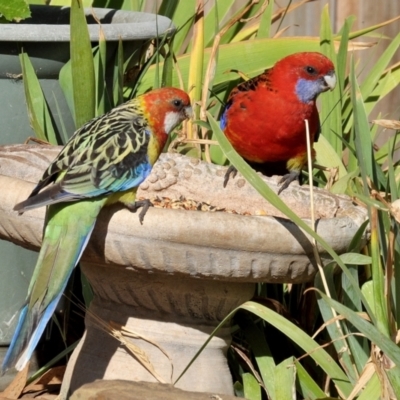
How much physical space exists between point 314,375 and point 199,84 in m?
1.12

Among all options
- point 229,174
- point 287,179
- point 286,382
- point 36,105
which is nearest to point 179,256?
point 286,382

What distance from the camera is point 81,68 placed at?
2.93m

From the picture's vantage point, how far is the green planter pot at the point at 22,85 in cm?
303

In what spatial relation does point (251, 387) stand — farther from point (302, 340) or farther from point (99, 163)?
point (99, 163)

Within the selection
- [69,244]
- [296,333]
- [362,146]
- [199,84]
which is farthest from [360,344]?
[199,84]

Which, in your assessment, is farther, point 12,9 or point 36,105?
point 36,105

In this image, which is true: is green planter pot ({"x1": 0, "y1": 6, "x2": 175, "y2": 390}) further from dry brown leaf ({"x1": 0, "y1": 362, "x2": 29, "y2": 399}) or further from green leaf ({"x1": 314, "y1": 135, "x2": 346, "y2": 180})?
green leaf ({"x1": 314, "y1": 135, "x2": 346, "y2": 180})

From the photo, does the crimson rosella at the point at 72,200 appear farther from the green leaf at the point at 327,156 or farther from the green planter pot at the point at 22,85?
the green leaf at the point at 327,156

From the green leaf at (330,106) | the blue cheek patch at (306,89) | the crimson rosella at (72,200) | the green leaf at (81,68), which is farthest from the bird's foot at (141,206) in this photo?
the green leaf at (330,106)

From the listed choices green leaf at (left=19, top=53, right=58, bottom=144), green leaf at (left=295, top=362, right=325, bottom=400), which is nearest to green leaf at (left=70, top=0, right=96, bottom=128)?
green leaf at (left=19, top=53, right=58, bottom=144)

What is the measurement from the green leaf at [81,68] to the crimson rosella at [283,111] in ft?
1.72

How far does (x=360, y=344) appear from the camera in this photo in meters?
2.58

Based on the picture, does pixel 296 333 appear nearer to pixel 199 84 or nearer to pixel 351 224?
pixel 351 224

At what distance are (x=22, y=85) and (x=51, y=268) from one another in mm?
1013
